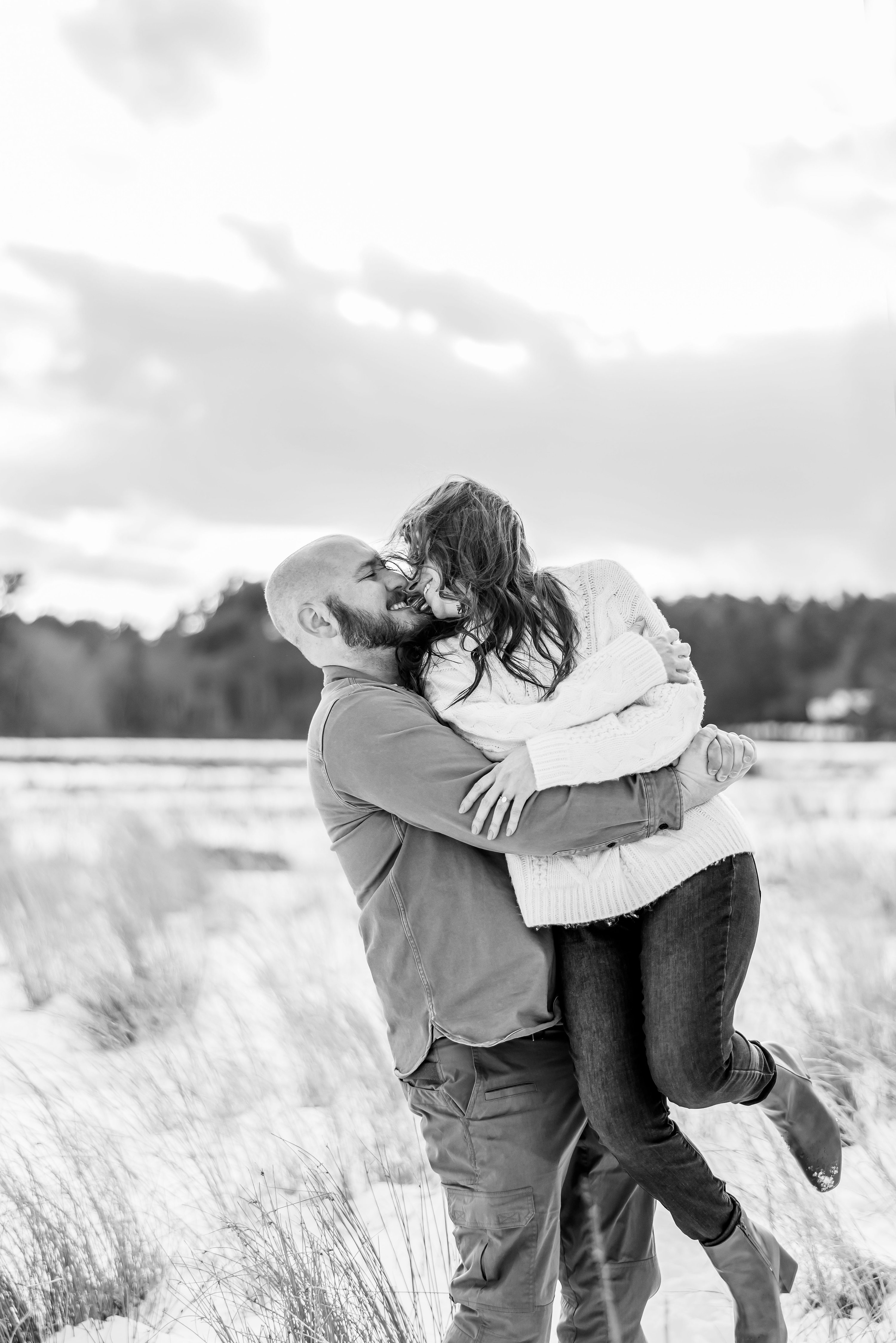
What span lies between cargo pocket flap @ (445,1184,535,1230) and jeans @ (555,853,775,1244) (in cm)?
19

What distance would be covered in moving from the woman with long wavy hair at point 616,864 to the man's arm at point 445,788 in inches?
1.1

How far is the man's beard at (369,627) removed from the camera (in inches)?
80.6

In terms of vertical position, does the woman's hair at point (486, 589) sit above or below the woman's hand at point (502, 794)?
above

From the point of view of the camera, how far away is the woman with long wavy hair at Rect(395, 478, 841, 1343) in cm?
189

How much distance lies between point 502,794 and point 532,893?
207 millimetres

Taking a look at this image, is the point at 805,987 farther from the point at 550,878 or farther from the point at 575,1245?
the point at 550,878

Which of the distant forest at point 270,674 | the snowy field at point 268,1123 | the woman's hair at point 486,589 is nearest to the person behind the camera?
the woman's hair at point 486,589

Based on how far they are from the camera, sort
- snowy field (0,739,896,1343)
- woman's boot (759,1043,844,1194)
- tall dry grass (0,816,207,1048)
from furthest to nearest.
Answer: tall dry grass (0,816,207,1048) < snowy field (0,739,896,1343) < woman's boot (759,1043,844,1194)

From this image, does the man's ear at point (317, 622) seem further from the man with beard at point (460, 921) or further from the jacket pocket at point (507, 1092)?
the jacket pocket at point (507, 1092)

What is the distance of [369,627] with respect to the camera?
6.74 ft

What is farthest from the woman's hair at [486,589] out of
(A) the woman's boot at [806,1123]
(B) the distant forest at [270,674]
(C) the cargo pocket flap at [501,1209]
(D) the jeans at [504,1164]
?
(B) the distant forest at [270,674]

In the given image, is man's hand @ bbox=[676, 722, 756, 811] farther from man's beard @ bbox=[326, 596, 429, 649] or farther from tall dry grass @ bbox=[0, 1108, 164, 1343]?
tall dry grass @ bbox=[0, 1108, 164, 1343]

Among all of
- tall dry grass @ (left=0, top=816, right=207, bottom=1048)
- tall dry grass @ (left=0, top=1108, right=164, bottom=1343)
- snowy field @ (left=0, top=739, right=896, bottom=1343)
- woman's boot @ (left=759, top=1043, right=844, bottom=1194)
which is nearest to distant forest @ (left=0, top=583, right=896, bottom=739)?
tall dry grass @ (left=0, top=816, right=207, bottom=1048)

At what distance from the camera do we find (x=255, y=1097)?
11.3ft
